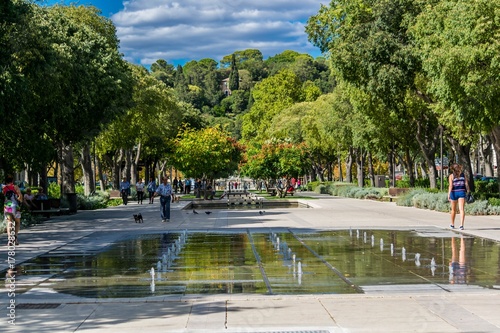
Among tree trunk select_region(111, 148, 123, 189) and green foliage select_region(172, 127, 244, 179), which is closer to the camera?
green foliage select_region(172, 127, 244, 179)

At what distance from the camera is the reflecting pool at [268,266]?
11328 mm

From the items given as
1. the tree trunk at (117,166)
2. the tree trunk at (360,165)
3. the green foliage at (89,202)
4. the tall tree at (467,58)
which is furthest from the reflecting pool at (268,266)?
the tree trunk at (117,166)

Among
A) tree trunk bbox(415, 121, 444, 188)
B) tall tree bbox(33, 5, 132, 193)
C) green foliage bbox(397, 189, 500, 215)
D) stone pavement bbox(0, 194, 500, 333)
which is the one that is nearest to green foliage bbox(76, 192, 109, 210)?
tall tree bbox(33, 5, 132, 193)

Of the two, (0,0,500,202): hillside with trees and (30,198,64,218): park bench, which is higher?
(0,0,500,202): hillside with trees

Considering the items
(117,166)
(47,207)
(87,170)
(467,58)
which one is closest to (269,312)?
(467,58)

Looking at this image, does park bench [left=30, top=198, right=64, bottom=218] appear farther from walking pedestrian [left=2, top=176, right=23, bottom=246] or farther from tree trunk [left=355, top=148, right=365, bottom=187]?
tree trunk [left=355, top=148, right=365, bottom=187]

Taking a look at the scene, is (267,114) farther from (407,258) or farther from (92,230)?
(407,258)

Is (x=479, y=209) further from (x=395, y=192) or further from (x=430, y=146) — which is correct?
(x=395, y=192)

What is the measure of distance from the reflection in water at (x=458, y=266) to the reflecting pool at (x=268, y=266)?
2cm

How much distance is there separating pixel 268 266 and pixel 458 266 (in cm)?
332

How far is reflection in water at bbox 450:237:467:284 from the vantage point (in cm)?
1173

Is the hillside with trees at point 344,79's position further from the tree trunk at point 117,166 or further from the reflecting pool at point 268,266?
the tree trunk at point 117,166

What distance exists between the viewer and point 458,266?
43.8 feet

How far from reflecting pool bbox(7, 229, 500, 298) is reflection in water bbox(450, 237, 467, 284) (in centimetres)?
2
